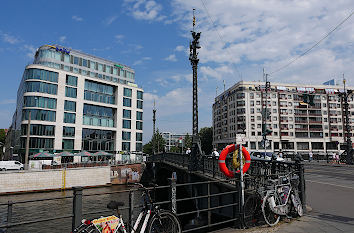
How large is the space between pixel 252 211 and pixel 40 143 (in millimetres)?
49008

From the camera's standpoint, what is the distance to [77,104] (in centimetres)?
5412

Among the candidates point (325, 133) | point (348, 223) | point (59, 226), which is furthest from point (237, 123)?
point (348, 223)

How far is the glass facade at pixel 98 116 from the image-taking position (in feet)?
184

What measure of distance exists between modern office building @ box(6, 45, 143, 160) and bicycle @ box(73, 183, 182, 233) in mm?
44370

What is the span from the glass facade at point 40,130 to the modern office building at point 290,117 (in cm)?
5327

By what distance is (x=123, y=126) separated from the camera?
62188mm

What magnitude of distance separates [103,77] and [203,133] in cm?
6298

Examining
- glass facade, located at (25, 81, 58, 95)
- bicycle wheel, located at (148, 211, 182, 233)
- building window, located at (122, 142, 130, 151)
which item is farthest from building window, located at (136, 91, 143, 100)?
bicycle wheel, located at (148, 211, 182, 233)

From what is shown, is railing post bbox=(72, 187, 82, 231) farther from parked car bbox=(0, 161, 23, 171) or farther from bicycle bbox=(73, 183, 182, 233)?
parked car bbox=(0, 161, 23, 171)

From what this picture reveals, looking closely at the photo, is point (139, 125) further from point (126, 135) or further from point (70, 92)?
point (70, 92)

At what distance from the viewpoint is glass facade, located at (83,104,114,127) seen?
5602 centimetres

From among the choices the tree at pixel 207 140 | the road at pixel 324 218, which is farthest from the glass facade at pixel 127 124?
the road at pixel 324 218

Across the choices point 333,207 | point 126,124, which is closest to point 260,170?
point 333,207

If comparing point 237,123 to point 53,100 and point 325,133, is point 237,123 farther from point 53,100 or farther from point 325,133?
point 53,100
